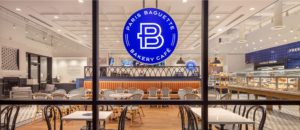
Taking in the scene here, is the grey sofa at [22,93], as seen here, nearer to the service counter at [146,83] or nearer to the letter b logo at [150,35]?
the service counter at [146,83]

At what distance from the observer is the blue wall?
880 centimetres

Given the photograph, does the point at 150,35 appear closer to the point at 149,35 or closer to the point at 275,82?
the point at 149,35

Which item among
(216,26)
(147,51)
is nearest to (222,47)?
(216,26)

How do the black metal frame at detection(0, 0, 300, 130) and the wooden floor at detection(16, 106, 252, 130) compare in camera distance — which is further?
the wooden floor at detection(16, 106, 252, 130)

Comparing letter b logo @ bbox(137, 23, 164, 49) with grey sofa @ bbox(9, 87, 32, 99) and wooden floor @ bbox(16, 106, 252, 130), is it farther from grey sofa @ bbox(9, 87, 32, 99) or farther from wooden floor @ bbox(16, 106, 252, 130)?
grey sofa @ bbox(9, 87, 32, 99)

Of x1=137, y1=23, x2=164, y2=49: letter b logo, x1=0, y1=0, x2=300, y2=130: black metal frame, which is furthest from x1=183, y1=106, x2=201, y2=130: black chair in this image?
x1=137, y1=23, x2=164, y2=49: letter b logo

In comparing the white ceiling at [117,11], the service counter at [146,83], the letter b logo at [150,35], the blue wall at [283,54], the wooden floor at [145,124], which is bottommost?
the wooden floor at [145,124]

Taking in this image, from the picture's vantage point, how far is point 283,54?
32.4ft

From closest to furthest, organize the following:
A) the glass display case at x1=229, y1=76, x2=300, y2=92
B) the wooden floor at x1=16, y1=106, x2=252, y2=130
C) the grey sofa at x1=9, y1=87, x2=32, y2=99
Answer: the wooden floor at x1=16, y1=106, x2=252, y2=130 → the glass display case at x1=229, y1=76, x2=300, y2=92 → the grey sofa at x1=9, y1=87, x2=32, y2=99

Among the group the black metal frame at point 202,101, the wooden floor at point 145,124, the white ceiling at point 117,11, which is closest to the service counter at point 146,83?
the white ceiling at point 117,11

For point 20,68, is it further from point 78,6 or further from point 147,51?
point 147,51

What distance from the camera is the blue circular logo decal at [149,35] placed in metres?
1.87

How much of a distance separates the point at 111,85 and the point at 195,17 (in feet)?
18.2

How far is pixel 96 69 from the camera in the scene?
169 centimetres
